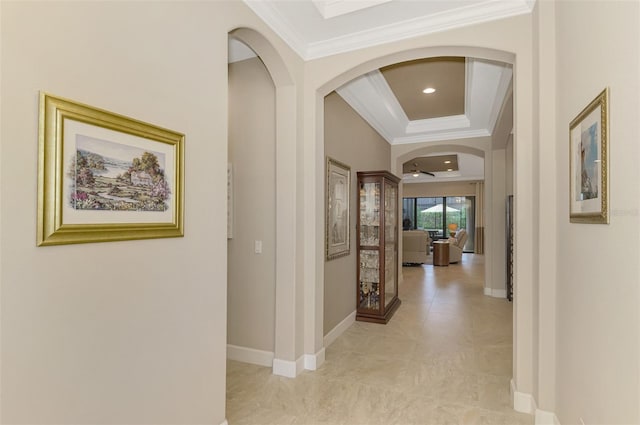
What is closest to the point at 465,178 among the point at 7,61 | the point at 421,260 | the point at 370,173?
the point at 421,260

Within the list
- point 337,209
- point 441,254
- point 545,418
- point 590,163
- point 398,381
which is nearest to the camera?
point 590,163

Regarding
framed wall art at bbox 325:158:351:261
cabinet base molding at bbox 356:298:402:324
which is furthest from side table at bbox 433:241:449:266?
framed wall art at bbox 325:158:351:261

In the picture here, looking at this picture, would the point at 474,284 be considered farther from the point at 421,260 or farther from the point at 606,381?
the point at 606,381

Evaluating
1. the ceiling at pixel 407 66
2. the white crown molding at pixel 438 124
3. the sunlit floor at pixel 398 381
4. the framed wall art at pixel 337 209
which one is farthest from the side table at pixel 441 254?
the framed wall art at pixel 337 209

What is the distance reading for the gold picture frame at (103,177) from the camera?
49.2 inches

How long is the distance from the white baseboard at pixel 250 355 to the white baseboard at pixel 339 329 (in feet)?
2.41

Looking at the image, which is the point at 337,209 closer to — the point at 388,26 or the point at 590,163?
the point at 388,26

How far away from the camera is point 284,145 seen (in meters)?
3.02

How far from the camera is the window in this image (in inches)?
538

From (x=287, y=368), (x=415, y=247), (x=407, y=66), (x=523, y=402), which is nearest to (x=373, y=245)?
(x=287, y=368)

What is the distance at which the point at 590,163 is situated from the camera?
1641mm

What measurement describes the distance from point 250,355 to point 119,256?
6.91 ft

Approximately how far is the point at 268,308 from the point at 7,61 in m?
2.52

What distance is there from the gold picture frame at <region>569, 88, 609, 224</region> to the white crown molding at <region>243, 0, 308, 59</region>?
2.09m
